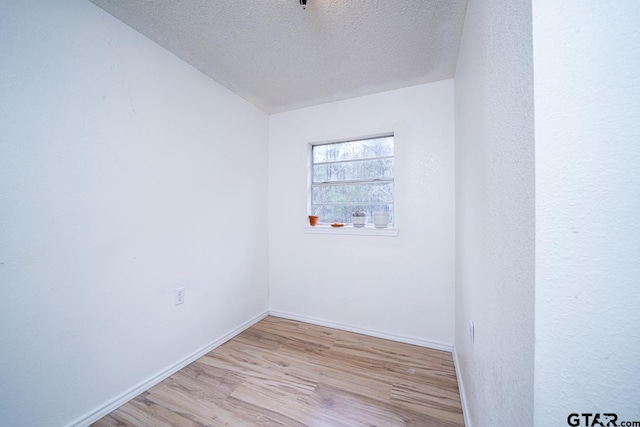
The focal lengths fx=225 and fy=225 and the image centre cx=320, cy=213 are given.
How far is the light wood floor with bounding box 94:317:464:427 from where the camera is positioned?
51.6 inches

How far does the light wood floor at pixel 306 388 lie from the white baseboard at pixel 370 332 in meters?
0.05

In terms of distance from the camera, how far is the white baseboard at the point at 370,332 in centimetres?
200

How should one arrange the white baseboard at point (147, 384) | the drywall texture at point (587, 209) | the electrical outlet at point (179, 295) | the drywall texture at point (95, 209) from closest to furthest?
the drywall texture at point (587, 209) < the drywall texture at point (95, 209) < the white baseboard at point (147, 384) < the electrical outlet at point (179, 295)

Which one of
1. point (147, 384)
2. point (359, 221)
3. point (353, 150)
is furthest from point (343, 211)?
point (147, 384)

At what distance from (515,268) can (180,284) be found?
79.9 inches

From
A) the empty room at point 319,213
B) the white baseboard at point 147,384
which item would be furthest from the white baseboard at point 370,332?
the white baseboard at point 147,384

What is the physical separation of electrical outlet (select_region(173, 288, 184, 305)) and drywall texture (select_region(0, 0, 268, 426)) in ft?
0.14

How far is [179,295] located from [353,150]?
213 cm

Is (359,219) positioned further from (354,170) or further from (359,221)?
(354,170)

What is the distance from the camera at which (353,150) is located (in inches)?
98.9

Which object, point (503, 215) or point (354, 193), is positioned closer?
point (503, 215)

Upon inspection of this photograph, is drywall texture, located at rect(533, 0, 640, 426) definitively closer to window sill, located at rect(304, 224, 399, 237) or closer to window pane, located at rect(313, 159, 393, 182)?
window sill, located at rect(304, 224, 399, 237)

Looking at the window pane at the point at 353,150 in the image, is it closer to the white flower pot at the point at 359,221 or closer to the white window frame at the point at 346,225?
the white window frame at the point at 346,225

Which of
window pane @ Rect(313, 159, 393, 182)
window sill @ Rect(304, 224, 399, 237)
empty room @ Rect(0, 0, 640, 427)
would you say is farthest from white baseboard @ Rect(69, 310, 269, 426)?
window pane @ Rect(313, 159, 393, 182)
